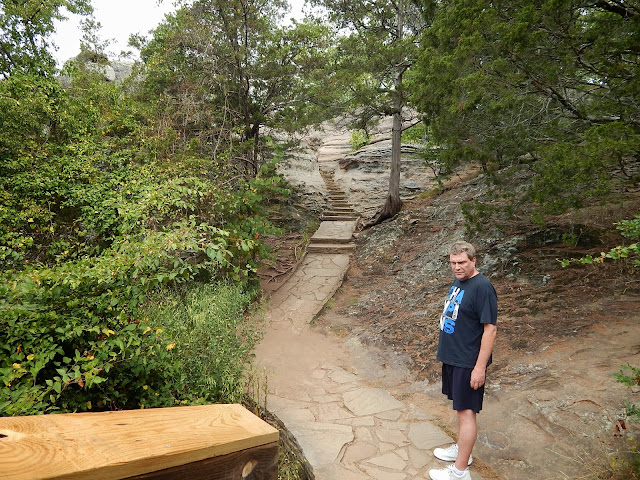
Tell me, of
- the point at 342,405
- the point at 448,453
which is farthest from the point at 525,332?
the point at 342,405

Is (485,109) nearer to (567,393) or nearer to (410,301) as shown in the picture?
(410,301)

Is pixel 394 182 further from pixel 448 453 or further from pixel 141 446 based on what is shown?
pixel 141 446

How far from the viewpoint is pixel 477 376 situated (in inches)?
114

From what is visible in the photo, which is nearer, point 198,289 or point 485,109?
point 198,289

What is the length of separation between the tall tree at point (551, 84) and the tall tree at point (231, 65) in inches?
173

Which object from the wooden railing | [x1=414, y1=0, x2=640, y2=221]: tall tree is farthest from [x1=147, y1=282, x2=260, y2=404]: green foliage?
[x1=414, y1=0, x2=640, y2=221]: tall tree

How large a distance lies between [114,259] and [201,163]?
467 centimetres

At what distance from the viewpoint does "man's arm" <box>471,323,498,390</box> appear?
9.46ft

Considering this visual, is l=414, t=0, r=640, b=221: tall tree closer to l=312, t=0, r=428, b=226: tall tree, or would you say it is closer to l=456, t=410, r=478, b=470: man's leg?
l=456, t=410, r=478, b=470: man's leg

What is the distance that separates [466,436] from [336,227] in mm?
10135

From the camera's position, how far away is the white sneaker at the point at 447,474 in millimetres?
3062

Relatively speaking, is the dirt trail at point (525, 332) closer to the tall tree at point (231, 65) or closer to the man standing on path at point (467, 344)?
the man standing on path at point (467, 344)

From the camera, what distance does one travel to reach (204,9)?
9.24 metres

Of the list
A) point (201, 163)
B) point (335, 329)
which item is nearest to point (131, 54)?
point (201, 163)
